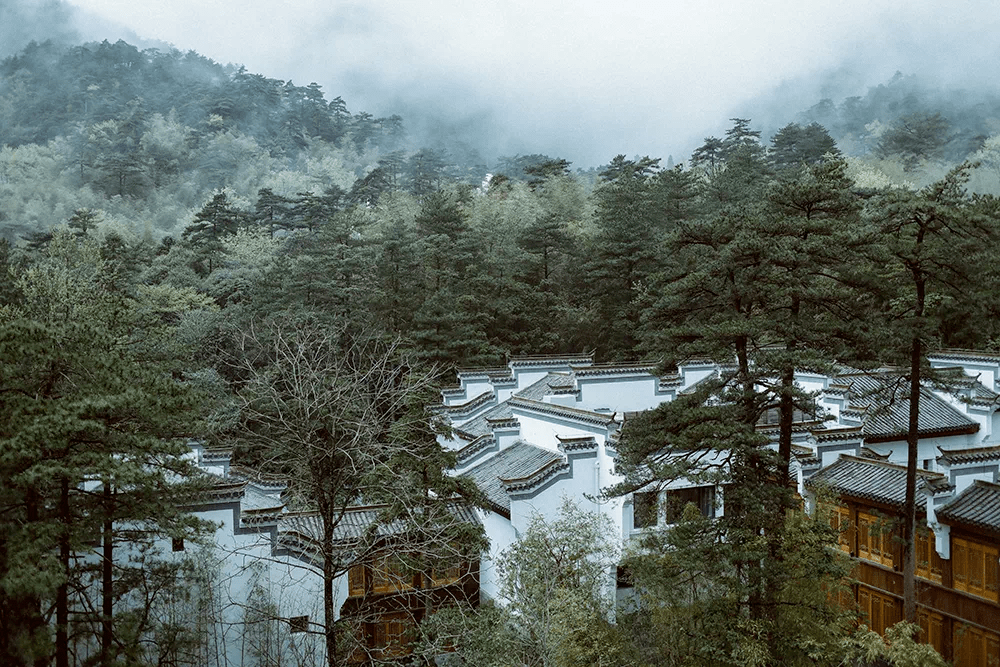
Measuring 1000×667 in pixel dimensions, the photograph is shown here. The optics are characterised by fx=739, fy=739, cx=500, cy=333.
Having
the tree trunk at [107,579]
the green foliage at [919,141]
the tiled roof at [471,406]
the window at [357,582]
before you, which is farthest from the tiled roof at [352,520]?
the green foliage at [919,141]

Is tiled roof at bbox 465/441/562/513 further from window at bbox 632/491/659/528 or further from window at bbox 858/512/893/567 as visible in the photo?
window at bbox 858/512/893/567

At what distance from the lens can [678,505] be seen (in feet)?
49.9

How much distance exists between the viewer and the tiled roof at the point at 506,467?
15.7m

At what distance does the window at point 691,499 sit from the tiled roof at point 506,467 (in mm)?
2457

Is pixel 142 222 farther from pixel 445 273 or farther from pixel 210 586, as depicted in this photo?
pixel 210 586

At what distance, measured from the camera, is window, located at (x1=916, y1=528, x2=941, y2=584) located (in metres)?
13.7

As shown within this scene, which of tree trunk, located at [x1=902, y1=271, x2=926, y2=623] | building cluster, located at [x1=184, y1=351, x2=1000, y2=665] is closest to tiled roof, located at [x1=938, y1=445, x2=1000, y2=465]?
building cluster, located at [x1=184, y1=351, x2=1000, y2=665]

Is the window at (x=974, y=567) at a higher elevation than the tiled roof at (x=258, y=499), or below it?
below

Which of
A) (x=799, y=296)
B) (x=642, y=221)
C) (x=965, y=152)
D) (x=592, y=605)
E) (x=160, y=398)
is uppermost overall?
(x=965, y=152)

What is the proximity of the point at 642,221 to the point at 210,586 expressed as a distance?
75.5 ft

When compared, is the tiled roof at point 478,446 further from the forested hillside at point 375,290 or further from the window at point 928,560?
the window at point 928,560

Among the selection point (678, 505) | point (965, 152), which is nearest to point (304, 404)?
point (678, 505)

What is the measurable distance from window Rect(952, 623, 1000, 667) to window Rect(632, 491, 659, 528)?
5676mm

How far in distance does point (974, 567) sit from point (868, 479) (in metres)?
2.33
